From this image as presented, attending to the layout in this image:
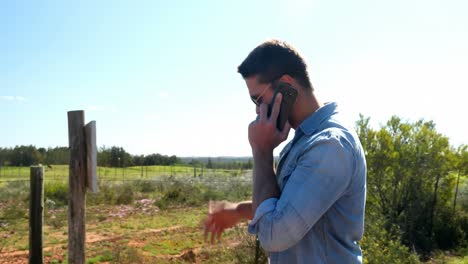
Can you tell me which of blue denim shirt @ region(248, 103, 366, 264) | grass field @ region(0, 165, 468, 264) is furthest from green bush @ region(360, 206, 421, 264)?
blue denim shirt @ region(248, 103, 366, 264)

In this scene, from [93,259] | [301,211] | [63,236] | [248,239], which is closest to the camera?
[301,211]

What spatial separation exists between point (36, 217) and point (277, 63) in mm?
4646

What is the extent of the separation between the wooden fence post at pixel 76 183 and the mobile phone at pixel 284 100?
2781 mm

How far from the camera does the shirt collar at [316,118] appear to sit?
1.44 metres

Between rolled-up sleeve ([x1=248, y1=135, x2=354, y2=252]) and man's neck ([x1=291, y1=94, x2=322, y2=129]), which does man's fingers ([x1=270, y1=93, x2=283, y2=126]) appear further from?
rolled-up sleeve ([x1=248, y1=135, x2=354, y2=252])

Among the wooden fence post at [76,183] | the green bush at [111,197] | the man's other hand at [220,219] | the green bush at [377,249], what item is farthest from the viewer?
the green bush at [111,197]

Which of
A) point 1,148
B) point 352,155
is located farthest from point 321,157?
point 1,148

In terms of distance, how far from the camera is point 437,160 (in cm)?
1087

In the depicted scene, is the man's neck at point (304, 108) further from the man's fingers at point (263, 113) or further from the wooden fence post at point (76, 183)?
the wooden fence post at point (76, 183)

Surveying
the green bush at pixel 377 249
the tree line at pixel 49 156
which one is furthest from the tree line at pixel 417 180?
the tree line at pixel 49 156

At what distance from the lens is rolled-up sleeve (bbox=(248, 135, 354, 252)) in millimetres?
1228

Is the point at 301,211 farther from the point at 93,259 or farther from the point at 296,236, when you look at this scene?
the point at 93,259

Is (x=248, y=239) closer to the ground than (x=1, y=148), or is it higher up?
closer to the ground

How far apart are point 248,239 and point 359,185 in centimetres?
451
